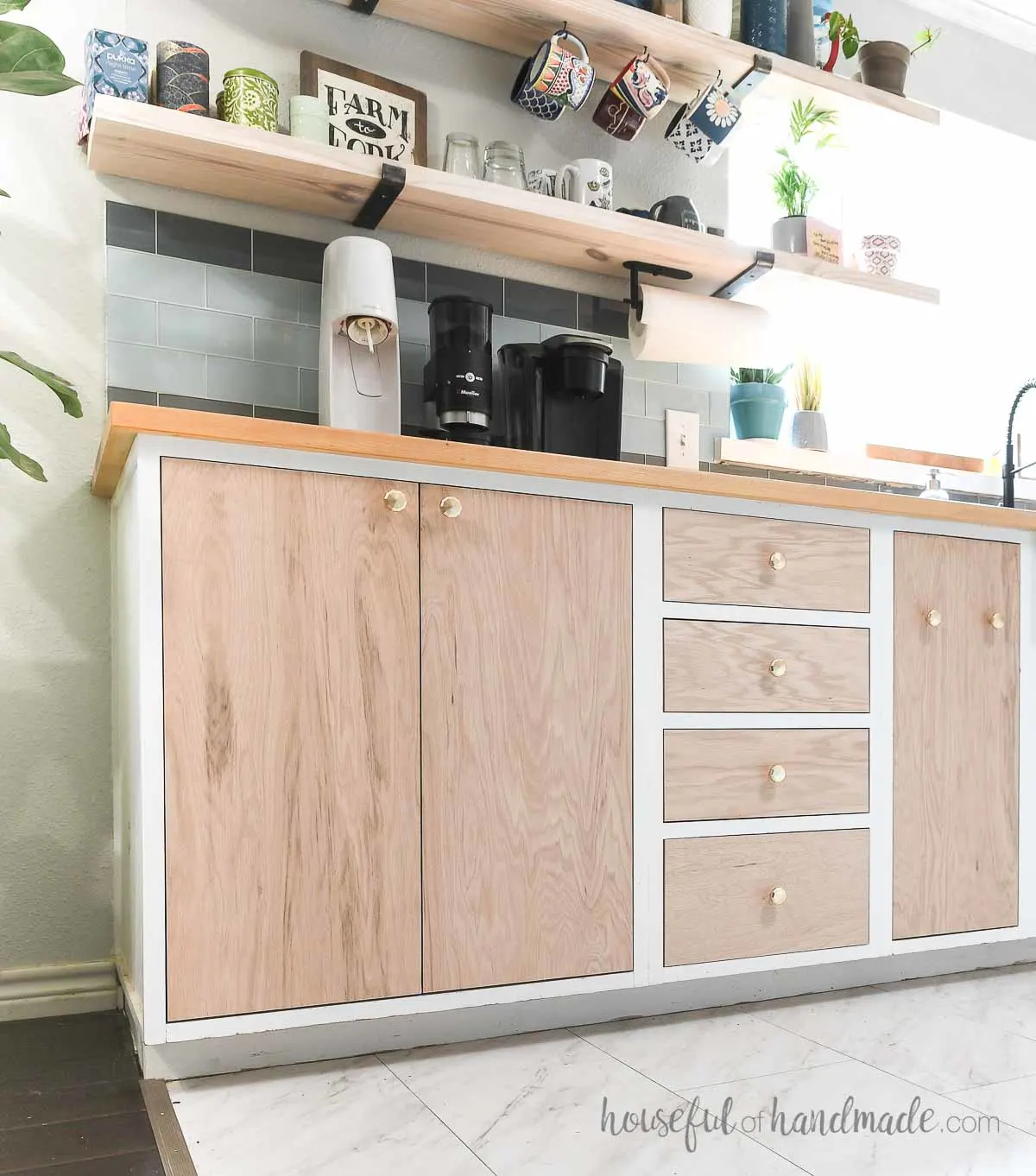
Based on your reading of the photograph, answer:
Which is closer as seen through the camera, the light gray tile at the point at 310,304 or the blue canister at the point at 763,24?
the light gray tile at the point at 310,304

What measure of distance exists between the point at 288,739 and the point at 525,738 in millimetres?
386

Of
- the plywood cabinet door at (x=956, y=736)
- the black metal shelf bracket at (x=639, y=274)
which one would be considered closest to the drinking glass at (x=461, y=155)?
the black metal shelf bracket at (x=639, y=274)

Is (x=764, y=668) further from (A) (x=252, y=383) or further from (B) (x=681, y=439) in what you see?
(A) (x=252, y=383)

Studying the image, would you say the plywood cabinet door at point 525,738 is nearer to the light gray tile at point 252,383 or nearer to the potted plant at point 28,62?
the light gray tile at point 252,383

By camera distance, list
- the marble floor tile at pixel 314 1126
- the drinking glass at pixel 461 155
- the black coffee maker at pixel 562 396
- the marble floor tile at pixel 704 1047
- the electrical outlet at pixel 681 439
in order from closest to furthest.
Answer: the marble floor tile at pixel 314 1126
the marble floor tile at pixel 704 1047
the black coffee maker at pixel 562 396
the drinking glass at pixel 461 155
the electrical outlet at pixel 681 439

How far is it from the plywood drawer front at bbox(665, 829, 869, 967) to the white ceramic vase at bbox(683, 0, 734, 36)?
177 cm

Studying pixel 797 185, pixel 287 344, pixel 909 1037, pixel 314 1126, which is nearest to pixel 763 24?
pixel 797 185

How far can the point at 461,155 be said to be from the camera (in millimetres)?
2180

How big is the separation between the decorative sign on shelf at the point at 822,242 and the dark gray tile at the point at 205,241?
1368 mm

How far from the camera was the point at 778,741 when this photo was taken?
6.37 ft

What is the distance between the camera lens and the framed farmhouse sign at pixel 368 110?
212 cm

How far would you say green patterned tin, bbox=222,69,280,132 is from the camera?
6.40ft

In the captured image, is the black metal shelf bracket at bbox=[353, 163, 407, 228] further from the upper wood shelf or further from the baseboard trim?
the baseboard trim

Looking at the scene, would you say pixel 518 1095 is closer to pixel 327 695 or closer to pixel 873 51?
pixel 327 695
